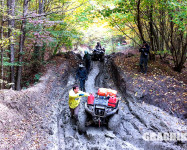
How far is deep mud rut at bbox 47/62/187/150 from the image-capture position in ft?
16.9

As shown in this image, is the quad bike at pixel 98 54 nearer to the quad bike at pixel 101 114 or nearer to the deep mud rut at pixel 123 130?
the deep mud rut at pixel 123 130

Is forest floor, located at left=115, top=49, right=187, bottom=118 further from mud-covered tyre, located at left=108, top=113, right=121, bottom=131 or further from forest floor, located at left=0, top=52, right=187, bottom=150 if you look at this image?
mud-covered tyre, located at left=108, top=113, right=121, bottom=131

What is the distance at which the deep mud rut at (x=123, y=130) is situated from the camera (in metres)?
5.16

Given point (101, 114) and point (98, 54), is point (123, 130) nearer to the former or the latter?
point (101, 114)

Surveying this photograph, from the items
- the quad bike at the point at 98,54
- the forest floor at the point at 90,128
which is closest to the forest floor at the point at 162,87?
the forest floor at the point at 90,128

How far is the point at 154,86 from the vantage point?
881cm

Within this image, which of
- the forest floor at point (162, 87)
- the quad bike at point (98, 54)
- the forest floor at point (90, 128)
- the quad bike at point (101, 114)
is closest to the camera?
the forest floor at point (90, 128)

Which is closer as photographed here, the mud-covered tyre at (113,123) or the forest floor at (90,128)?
the forest floor at (90,128)

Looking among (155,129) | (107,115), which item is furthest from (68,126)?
(155,129)

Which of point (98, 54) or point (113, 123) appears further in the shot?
point (98, 54)

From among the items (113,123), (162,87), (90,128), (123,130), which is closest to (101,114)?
(113,123)

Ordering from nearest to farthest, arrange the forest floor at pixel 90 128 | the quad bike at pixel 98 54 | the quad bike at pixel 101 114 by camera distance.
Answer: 1. the forest floor at pixel 90 128
2. the quad bike at pixel 101 114
3. the quad bike at pixel 98 54

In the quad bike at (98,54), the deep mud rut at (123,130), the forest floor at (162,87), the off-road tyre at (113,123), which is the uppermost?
the quad bike at (98,54)

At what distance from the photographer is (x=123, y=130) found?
20.2 ft
